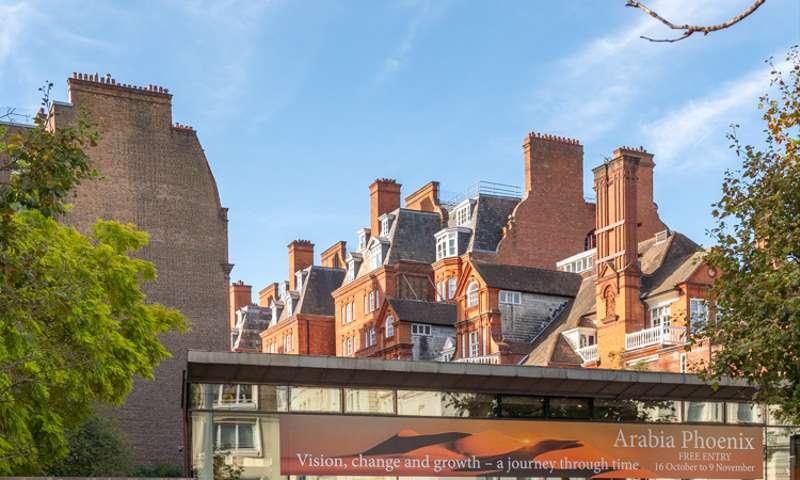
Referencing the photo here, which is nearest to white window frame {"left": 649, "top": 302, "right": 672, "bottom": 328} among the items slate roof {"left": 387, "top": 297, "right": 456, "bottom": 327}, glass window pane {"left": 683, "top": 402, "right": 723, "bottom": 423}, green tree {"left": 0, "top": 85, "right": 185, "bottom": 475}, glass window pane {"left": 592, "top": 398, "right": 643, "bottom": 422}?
slate roof {"left": 387, "top": 297, "right": 456, "bottom": 327}

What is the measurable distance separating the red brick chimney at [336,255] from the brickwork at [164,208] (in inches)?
1774

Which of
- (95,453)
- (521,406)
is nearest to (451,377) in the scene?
(521,406)

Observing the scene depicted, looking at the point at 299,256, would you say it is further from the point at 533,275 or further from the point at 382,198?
the point at 533,275

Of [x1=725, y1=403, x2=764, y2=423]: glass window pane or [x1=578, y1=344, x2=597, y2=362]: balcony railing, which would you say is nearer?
[x1=725, y1=403, x2=764, y2=423]: glass window pane

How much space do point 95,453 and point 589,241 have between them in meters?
44.2

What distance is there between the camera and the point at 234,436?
2275 cm

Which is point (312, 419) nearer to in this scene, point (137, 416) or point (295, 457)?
point (295, 457)

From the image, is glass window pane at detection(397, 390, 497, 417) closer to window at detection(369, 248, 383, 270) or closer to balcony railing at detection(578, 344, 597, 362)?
balcony railing at detection(578, 344, 597, 362)

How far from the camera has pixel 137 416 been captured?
53.2 m

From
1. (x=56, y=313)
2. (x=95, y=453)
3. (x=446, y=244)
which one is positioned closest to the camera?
(x=56, y=313)

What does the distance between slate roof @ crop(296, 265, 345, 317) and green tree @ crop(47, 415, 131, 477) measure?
50838 mm

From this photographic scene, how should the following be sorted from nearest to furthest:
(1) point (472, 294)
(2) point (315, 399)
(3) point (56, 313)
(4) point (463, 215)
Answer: (3) point (56, 313)
(2) point (315, 399)
(1) point (472, 294)
(4) point (463, 215)

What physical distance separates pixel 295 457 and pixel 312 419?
31.4 inches

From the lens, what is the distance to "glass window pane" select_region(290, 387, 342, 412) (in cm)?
2362
